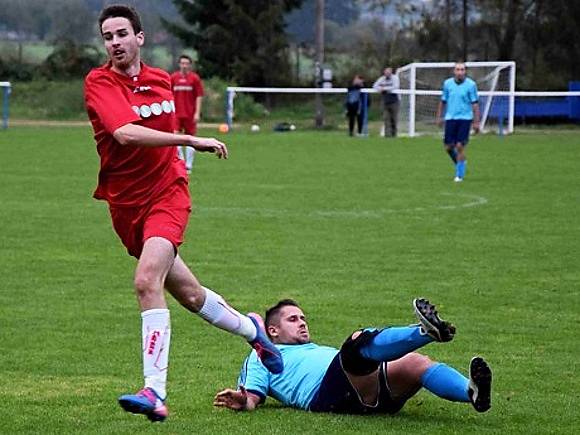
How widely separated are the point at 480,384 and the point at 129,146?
2.06 metres

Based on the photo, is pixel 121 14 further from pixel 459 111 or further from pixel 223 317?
pixel 459 111

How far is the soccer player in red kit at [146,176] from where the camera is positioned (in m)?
6.39

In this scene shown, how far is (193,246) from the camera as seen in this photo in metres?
14.2

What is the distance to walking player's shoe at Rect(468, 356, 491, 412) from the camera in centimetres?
627

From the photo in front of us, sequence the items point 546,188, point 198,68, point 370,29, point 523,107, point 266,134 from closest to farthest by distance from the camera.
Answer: point 546,188
point 266,134
point 523,107
point 198,68
point 370,29

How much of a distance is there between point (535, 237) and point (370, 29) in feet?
164

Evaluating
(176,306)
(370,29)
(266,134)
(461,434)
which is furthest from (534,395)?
(370,29)

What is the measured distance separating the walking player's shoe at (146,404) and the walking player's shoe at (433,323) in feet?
4.09

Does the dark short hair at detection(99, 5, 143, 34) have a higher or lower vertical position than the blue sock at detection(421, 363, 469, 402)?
higher

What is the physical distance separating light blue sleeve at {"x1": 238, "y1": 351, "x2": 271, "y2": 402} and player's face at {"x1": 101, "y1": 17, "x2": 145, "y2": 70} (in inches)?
66.3

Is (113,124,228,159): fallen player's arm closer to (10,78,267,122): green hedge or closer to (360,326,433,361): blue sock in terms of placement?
(360,326,433,361): blue sock

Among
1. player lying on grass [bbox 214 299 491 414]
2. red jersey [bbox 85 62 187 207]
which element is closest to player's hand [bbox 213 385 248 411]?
player lying on grass [bbox 214 299 491 414]

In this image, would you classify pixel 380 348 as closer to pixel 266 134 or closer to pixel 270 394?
pixel 270 394

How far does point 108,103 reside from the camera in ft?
21.5
